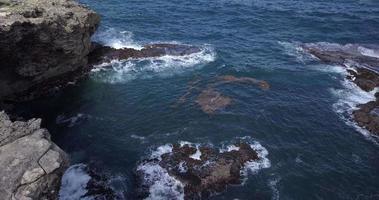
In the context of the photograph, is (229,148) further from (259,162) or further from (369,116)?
(369,116)

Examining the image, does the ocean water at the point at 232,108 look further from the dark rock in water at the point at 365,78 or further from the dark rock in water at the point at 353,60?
the dark rock in water at the point at 353,60

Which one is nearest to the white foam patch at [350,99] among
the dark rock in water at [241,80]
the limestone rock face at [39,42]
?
the dark rock in water at [241,80]

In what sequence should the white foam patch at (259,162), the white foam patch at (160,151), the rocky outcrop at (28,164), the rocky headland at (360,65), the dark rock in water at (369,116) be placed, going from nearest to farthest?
the rocky outcrop at (28,164)
the white foam patch at (259,162)
the white foam patch at (160,151)
the dark rock in water at (369,116)
the rocky headland at (360,65)

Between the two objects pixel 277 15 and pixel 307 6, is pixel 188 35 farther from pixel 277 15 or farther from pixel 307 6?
pixel 307 6

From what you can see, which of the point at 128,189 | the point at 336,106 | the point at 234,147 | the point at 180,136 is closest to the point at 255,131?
the point at 234,147

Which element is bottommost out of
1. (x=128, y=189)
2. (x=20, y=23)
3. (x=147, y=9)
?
(x=128, y=189)
